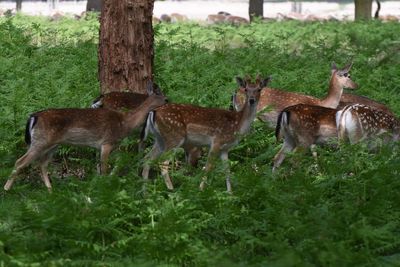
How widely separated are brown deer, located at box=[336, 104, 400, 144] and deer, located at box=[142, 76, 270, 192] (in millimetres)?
1189

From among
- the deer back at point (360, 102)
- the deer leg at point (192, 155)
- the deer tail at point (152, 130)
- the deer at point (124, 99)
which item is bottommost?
the deer leg at point (192, 155)

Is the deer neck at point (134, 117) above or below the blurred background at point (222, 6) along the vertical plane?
above

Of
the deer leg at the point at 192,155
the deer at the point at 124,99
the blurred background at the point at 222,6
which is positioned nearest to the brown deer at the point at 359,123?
the deer leg at the point at 192,155

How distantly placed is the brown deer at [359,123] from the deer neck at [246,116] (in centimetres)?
104

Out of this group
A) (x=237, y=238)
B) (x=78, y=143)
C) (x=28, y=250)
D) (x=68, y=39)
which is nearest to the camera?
(x=28, y=250)

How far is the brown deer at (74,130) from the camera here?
33.9ft

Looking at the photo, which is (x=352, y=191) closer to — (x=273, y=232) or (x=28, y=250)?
(x=273, y=232)

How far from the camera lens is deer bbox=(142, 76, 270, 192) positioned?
10.6m

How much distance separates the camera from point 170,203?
834 centimetres

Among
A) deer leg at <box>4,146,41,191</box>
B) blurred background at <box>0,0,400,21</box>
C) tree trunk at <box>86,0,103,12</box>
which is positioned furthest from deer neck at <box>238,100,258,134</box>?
blurred background at <box>0,0,400,21</box>

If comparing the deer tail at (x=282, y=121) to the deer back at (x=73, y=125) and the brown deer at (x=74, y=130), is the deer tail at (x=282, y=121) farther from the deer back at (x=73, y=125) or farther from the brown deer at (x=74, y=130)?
the deer back at (x=73, y=125)

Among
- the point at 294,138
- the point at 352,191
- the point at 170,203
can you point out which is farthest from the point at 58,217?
the point at 294,138

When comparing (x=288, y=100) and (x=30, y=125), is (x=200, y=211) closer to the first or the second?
(x=30, y=125)

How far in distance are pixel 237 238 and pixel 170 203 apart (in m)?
0.63
